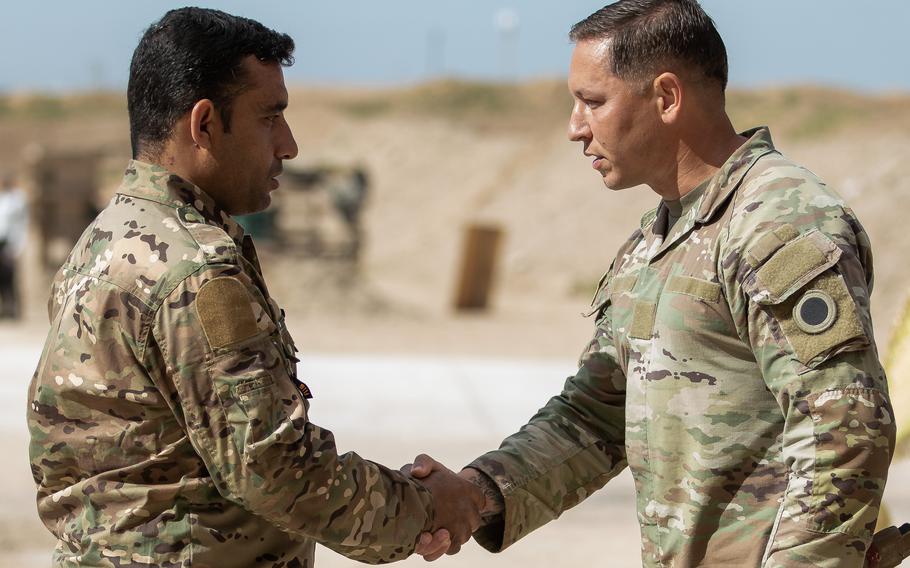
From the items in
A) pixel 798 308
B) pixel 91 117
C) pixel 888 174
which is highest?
pixel 91 117

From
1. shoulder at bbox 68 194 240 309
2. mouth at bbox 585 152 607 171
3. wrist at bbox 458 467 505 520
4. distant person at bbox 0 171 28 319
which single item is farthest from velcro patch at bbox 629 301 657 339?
distant person at bbox 0 171 28 319

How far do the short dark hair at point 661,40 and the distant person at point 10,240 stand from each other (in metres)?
14.0

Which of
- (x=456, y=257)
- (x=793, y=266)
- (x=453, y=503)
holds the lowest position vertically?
(x=453, y=503)

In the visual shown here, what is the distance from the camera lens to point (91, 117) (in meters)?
52.4

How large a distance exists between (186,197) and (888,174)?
24856 millimetres

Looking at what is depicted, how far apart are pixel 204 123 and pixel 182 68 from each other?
14 centimetres

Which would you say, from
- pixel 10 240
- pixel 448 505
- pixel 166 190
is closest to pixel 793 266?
pixel 448 505

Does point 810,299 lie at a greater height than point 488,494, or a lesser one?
greater

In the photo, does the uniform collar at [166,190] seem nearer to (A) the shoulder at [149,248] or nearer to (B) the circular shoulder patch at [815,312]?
(A) the shoulder at [149,248]

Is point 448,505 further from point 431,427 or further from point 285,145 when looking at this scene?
point 431,427

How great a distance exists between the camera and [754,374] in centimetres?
273

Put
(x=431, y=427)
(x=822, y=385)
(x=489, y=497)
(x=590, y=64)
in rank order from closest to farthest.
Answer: (x=822, y=385) → (x=590, y=64) → (x=489, y=497) → (x=431, y=427)

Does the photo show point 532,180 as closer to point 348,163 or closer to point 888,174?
point 348,163

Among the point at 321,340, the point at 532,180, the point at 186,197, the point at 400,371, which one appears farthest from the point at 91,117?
the point at 186,197
